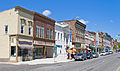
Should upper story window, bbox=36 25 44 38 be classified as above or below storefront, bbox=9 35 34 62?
above

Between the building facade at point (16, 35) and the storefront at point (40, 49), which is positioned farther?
the storefront at point (40, 49)

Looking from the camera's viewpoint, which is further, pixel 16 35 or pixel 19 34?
pixel 19 34

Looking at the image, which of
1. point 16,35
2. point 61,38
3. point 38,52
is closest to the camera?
point 16,35

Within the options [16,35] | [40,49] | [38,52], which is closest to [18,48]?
[16,35]

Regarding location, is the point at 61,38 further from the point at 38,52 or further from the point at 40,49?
the point at 38,52

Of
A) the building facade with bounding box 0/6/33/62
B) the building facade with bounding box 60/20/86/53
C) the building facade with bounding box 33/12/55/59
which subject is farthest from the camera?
the building facade with bounding box 60/20/86/53

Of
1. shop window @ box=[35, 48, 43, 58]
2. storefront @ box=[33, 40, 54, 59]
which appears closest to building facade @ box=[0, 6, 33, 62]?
storefront @ box=[33, 40, 54, 59]

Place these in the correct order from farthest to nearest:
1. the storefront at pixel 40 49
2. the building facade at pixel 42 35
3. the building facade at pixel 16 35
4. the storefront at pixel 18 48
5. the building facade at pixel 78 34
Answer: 1. the building facade at pixel 78 34
2. the storefront at pixel 40 49
3. the building facade at pixel 42 35
4. the building facade at pixel 16 35
5. the storefront at pixel 18 48

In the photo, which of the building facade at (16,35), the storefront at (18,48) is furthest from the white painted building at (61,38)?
the storefront at (18,48)

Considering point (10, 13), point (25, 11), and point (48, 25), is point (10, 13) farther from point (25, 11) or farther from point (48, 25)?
point (48, 25)

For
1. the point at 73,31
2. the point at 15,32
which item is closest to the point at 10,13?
the point at 15,32

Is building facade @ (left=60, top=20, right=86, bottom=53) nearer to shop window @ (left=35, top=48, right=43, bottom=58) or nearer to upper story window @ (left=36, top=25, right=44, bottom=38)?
shop window @ (left=35, top=48, right=43, bottom=58)

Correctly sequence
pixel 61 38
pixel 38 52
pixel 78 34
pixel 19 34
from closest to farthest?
pixel 19 34 → pixel 38 52 → pixel 61 38 → pixel 78 34

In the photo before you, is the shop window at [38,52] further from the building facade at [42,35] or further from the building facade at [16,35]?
the building facade at [16,35]
